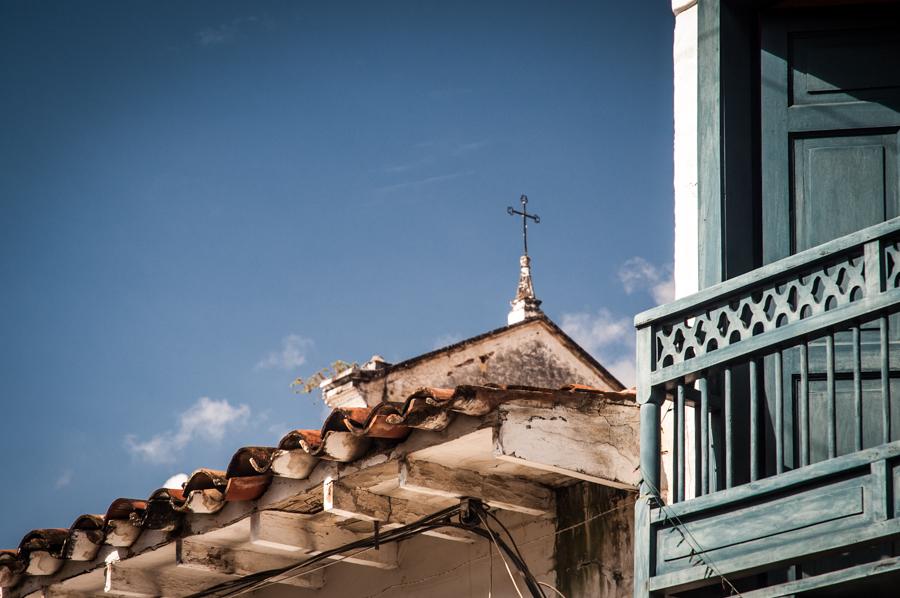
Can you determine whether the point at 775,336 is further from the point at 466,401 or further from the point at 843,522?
the point at 466,401

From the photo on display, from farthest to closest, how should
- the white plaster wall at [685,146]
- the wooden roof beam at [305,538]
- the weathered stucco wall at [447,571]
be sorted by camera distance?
the wooden roof beam at [305,538], the weathered stucco wall at [447,571], the white plaster wall at [685,146]

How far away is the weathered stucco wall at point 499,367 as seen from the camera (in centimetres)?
1552

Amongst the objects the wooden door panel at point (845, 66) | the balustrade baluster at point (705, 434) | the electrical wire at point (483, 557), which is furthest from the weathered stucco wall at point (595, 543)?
the wooden door panel at point (845, 66)

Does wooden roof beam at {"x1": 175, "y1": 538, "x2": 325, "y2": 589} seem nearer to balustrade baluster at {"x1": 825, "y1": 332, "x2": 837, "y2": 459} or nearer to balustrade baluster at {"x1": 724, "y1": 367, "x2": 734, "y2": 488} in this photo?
balustrade baluster at {"x1": 724, "y1": 367, "x2": 734, "y2": 488}

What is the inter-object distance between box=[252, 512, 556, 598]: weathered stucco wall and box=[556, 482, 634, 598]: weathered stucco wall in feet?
0.32

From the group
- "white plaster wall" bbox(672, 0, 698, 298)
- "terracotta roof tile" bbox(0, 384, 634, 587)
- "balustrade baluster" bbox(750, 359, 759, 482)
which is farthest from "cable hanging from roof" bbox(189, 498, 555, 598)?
"balustrade baluster" bbox(750, 359, 759, 482)

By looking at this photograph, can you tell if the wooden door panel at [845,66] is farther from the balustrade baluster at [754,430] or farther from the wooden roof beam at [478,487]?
the wooden roof beam at [478,487]

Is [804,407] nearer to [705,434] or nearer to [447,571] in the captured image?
[705,434]

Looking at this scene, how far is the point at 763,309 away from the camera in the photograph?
5090mm

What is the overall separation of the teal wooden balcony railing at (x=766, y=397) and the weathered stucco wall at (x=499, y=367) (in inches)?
388

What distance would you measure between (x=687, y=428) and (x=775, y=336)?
1.23 metres

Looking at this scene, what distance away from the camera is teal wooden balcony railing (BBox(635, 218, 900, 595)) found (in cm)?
478

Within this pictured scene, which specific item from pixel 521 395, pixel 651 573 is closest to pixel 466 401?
pixel 521 395

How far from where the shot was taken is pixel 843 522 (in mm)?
4648
